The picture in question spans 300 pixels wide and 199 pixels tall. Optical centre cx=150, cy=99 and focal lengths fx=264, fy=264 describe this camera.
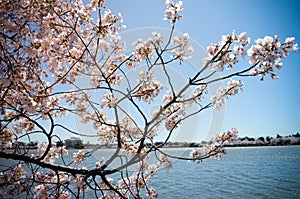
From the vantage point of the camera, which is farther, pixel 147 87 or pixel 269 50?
pixel 147 87

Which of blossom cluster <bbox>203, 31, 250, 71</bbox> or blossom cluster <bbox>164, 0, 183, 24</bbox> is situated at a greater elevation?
blossom cluster <bbox>164, 0, 183, 24</bbox>

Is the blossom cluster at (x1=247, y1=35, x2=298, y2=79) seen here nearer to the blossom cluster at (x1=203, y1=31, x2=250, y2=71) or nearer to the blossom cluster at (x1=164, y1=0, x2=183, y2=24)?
the blossom cluster at (x1=203, y1=31, x2=250, y2=71)

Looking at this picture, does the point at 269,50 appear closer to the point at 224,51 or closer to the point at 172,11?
the point at 224,51

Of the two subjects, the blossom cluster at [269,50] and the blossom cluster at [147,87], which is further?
the blossom cluster at [147,87]

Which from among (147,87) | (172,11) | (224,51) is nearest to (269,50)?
(224,51)

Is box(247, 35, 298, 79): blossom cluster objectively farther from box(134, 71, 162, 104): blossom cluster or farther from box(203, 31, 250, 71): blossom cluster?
box(134, 71, 162, 104): blossom cluster

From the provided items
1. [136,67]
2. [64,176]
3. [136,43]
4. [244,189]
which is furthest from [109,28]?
[244,189]

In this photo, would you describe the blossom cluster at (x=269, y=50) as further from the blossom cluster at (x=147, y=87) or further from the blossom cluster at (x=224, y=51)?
the blossom cluster at (x=147, y=87)

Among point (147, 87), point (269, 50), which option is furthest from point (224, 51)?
point (147, 87)

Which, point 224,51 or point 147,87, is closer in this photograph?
point 224,51

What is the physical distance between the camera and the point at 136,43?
3688mm

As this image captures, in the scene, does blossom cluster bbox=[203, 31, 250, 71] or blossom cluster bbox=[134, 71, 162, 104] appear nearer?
blossom cluster bbox=[203, 31, 250, 71]

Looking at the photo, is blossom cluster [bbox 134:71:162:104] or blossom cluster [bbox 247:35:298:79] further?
blossom cluster [bbox 134:71:162:104]

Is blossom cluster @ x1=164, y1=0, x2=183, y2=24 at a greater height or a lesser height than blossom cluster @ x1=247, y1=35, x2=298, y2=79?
greater
